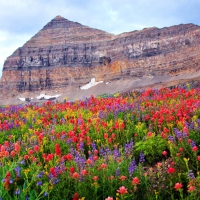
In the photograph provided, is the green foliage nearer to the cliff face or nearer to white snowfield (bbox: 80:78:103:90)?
the cliff face

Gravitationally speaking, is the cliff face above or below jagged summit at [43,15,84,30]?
below

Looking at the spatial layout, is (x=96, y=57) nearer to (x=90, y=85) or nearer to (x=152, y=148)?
(x=90, y=85)

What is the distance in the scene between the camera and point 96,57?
109 metres

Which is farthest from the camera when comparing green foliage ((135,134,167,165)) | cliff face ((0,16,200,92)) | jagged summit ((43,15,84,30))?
jagged summit ((43,15,84,30))

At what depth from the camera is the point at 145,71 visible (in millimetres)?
94562

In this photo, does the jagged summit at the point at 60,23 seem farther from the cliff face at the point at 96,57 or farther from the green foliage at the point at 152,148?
the green foliage at the point at 152,148

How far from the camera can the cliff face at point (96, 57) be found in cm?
9100

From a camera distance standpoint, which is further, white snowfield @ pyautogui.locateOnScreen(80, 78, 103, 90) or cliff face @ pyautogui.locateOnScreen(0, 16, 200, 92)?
white snowfield @ pyautogui.locateOnScreen(80, 78, 103, 90)

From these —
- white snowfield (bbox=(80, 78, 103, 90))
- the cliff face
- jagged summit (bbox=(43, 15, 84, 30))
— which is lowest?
white snowfield (bbox=(80, 78, 103, 90))

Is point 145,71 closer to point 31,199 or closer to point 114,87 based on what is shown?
point 114,87

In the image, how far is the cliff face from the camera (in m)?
91.0

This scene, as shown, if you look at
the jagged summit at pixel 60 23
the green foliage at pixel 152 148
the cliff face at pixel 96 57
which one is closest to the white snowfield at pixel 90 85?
the cliff face at pixel 96 57

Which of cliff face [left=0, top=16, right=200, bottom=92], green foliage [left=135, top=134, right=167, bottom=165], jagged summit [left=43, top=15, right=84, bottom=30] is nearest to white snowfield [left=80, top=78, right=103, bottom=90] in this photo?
cliff face [left=0, top=16, right=200, bottom=92]

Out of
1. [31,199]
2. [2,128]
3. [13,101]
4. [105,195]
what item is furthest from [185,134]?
[13,101]
